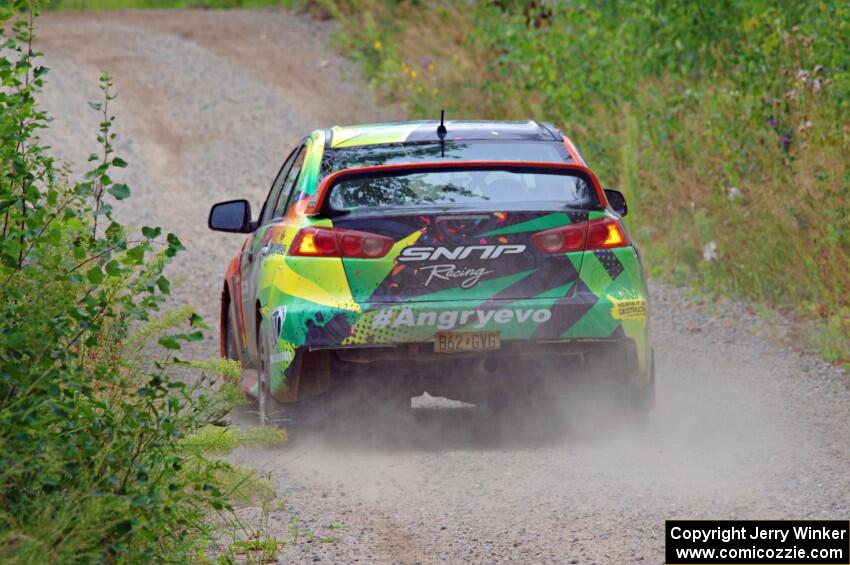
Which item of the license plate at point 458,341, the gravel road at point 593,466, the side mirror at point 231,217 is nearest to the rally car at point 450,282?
the license plate at point 458,341

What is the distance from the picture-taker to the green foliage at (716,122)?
13.6m

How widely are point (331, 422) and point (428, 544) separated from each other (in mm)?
2327

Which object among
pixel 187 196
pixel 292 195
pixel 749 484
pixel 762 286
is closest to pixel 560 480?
pixel 749 484

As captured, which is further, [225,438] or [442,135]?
[442,135]

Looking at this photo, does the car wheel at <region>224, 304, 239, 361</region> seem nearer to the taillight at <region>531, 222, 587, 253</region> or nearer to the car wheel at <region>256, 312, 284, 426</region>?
the car wheel at <region>256, 312, 284, 426</region>

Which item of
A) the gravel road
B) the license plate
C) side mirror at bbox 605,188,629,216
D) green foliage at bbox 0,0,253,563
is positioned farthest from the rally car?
green foliage at bbox 0,0,253,563

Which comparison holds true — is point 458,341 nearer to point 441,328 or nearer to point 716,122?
point 441,328

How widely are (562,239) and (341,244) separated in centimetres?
115

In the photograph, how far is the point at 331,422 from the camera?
899 centimetres

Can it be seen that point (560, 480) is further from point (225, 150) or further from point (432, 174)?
point (225, 150)

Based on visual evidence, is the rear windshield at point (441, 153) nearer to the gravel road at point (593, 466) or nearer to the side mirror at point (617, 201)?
the side mirror at point (617, 201)

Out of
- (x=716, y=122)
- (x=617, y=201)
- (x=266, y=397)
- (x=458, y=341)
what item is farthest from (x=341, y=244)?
(x=716, y=122)

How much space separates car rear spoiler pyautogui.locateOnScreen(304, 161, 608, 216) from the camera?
28.3 ft

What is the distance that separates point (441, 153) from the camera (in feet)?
29.3
